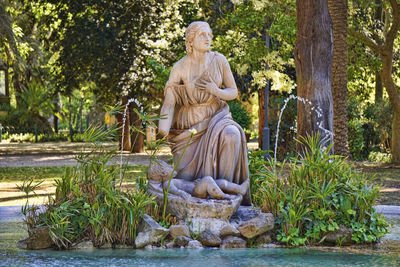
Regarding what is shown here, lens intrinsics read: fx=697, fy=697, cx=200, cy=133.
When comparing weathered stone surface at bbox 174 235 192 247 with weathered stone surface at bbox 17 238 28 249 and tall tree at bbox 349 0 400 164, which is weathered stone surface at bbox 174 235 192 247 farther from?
tall tree at bbox 349 0 400 164

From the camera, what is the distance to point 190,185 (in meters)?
8.03

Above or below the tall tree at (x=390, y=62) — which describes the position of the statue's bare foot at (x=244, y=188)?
below

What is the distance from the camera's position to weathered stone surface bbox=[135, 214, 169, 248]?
24.2ft

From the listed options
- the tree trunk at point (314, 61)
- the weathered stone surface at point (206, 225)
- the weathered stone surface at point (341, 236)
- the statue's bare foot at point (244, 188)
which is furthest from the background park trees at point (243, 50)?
the weathered stone surface at point (206, 225)

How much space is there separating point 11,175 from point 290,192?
12.3 m

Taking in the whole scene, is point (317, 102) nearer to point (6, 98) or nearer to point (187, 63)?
point (187, 63)

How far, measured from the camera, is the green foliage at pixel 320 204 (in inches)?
303

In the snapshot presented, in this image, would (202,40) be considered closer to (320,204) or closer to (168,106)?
(168,106)

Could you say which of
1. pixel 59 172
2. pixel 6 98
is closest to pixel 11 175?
pixel 59 172

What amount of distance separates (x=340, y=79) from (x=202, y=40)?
1131 cm

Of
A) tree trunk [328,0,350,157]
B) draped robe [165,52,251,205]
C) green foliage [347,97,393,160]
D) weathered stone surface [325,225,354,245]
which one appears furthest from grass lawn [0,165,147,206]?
green foliage [347,97,393,160]

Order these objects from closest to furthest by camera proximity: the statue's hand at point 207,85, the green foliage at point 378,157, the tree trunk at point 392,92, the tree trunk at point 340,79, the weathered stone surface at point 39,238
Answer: the weathered stone surface at point 39,238
the statue's hand at point 207,85
the tree trunk at point 340,79
the tree trunk at point 392,92
the green foliage at point 378,157

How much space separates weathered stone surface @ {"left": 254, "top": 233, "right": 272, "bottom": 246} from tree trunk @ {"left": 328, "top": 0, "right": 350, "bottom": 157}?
11.0 m

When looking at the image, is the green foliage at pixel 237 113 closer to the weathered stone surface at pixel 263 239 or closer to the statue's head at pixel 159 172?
the statue's head at pixel 159 172
